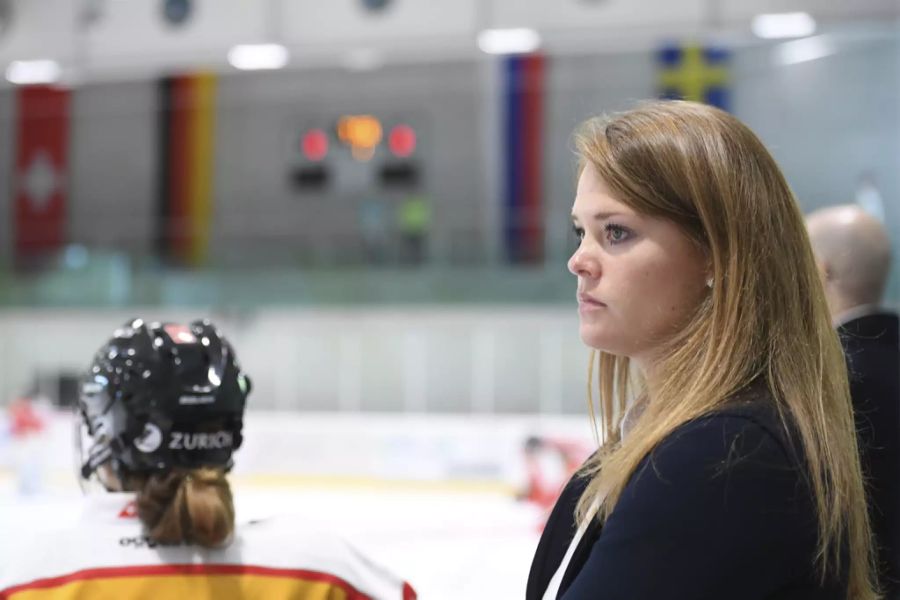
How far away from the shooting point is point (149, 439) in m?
1.33

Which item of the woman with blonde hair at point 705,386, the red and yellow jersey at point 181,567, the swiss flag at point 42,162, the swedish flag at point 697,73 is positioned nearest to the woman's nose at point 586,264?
the woman with blonde hair at point 705,386

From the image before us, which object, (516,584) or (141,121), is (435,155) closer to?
(141,121)

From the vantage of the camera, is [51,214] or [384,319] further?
[51,214]

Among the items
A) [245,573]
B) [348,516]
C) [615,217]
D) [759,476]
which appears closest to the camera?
[759,476]

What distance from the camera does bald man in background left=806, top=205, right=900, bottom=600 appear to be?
1.72m

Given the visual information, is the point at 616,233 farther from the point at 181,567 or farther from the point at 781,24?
the point at 781,24

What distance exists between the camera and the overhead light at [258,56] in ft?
16.2

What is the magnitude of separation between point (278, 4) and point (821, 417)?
4.35 meters

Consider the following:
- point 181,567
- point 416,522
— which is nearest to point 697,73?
point 416,522

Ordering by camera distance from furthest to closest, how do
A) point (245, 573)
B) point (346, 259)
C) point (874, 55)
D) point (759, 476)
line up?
point (346, 259)
point (874, 55)
point (245, 573)
point (759, 476)

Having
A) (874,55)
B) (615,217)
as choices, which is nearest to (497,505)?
(874,55)

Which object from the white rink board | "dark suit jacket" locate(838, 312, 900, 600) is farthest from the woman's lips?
the white rink board

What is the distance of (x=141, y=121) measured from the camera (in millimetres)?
11656

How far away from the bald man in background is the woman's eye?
0.59 meters
